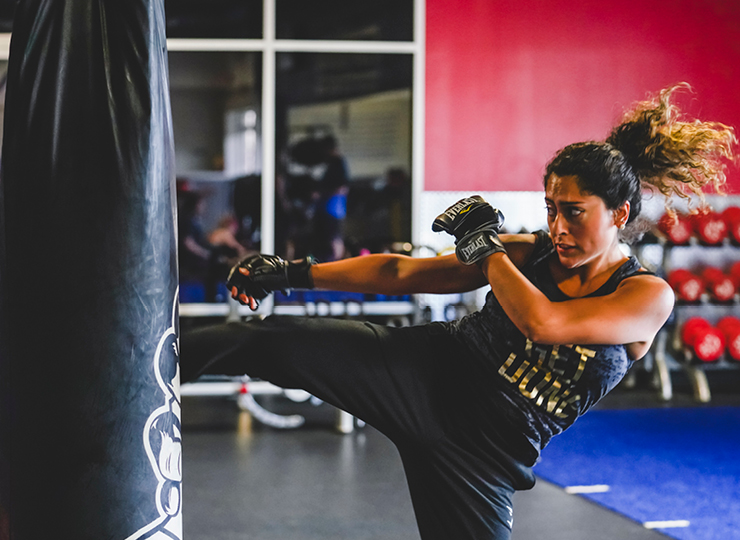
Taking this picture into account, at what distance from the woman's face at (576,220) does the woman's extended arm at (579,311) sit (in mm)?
120

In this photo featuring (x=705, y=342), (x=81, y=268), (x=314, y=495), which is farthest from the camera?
(x=705, y=342)

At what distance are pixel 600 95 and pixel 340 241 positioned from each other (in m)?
2.45

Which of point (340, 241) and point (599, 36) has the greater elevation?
point (599, 36)

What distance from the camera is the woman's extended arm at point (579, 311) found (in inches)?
61.7

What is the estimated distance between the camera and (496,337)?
67.9 inches

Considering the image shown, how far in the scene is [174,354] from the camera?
1.48 meters

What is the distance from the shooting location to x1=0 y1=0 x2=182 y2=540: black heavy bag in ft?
4.36

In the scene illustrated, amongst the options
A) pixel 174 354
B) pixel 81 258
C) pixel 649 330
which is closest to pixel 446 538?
pixel 649 330

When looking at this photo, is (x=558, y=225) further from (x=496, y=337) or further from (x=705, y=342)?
(x=705, y=342)

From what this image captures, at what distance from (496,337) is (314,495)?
1.75m

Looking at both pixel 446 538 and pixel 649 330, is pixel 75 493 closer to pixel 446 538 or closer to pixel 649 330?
pixel 446 538

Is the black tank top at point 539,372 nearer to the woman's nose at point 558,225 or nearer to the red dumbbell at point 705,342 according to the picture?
the woman's nose at point 558,225

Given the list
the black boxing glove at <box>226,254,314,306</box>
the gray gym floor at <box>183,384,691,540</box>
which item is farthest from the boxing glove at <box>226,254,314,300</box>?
the gray gym floor at <box>183,384,691,540</box>

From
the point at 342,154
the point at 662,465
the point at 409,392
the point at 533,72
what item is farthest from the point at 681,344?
the point at 409,392
